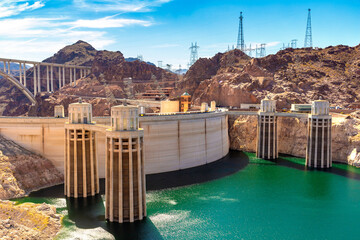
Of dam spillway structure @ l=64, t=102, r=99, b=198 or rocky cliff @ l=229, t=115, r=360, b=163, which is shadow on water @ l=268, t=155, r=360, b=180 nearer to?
rocky cliff @ l=229, t=115, r=360, b=163

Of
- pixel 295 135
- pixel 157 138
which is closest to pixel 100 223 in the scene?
pixel 157 138

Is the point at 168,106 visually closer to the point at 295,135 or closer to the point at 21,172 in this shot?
the point at 295,135

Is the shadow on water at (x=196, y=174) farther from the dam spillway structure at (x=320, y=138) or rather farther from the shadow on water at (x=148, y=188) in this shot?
the dam spillway structure at (x=320, y=138)

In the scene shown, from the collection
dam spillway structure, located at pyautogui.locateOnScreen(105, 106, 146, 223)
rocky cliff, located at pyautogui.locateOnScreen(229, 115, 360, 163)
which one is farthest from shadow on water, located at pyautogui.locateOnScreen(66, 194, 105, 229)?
rocky cliff, located at pyautogui.locateOnScreen(229, 115, 360, 163)

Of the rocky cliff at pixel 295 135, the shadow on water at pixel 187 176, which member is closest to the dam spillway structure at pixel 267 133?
the shadow on water at pixel 187 176

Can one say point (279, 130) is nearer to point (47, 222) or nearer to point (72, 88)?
point (47, 222)

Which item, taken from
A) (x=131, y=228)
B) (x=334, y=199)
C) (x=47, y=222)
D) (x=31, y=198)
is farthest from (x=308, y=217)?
(x=31, y=198)

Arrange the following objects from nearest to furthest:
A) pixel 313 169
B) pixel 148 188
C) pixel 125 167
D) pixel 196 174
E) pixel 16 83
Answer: pixel 125 167
pixel 148 188
pixel 196 174
pixel 313 169
pixel 16 83
